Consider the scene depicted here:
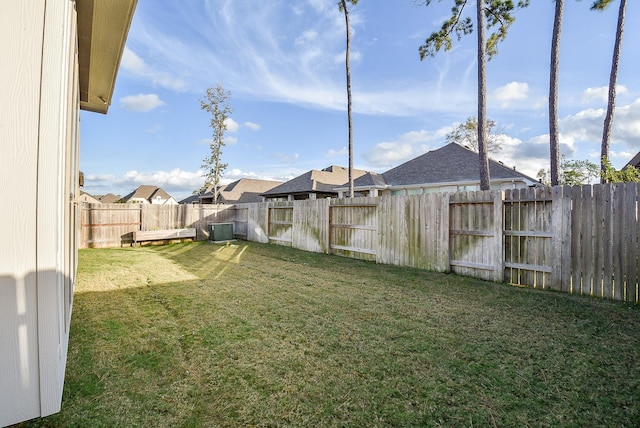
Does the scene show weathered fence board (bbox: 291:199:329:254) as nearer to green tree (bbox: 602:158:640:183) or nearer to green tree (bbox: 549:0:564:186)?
green tree (bbox: 549:0:564:186)

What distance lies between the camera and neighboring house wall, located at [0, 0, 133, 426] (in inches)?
56.3

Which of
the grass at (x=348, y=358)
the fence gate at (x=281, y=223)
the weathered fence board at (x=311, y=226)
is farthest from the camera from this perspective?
the fence gate at (x=281, y=223)

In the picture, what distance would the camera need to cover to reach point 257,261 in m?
7.32

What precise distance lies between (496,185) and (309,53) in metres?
10.2

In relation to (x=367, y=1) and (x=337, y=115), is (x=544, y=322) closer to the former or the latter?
(x=367, y=1)

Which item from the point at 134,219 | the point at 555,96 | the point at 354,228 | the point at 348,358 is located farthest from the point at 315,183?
the point at 348,358

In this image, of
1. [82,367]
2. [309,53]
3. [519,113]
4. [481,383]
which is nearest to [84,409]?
[82,367]

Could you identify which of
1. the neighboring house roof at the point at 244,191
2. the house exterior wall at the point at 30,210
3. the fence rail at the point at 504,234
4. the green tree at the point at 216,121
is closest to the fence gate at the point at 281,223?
the fence rail at the point at 504,234

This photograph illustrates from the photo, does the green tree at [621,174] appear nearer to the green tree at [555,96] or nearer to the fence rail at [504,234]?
the green tree at [555,96]

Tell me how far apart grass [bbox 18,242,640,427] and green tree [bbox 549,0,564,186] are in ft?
11.6

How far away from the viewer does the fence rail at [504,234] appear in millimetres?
3992

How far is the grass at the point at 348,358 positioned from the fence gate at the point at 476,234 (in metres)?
0.79

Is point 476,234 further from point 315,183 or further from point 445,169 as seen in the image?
point 315,183

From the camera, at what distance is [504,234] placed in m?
5.09
